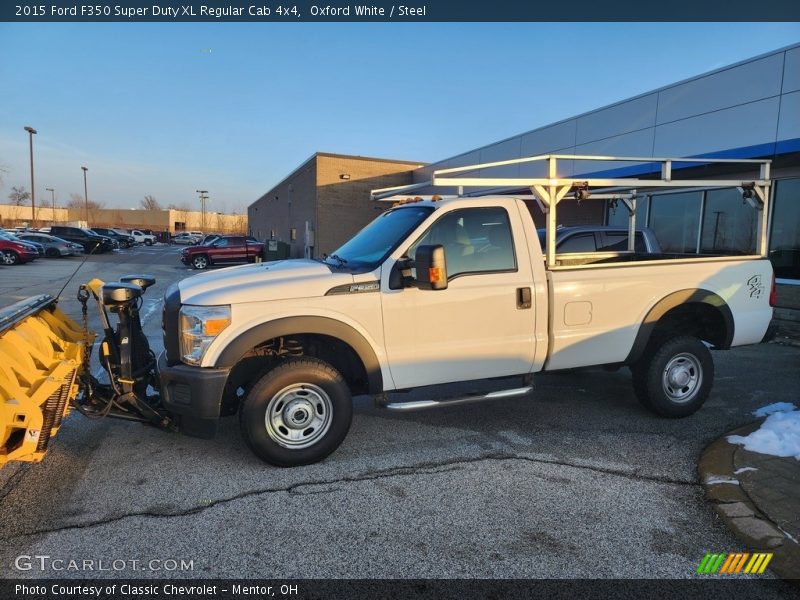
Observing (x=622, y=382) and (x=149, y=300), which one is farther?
(x=149, y=300)

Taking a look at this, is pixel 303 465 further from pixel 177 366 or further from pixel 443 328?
pixel 443 328

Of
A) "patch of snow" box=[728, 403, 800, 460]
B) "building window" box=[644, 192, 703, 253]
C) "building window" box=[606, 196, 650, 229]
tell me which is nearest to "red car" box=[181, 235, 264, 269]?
"building window" box=[606, 196, 650, 229]

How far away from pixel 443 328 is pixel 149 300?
1206cm

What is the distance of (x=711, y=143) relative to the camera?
11.8 meters

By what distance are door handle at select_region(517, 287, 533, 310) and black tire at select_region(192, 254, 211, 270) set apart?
2513 centimetres

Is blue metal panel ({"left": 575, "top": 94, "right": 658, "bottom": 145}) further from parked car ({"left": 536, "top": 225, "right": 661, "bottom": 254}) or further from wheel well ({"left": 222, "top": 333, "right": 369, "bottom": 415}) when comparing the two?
wheel well ({"left": 222, "top": 333, "right": 369, "bottom": 415})

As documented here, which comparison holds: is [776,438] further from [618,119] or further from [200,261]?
[200,261]

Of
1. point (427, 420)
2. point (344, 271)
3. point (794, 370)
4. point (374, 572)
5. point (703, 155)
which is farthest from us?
point (703, 155)

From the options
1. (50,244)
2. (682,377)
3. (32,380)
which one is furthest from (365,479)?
(50,244)

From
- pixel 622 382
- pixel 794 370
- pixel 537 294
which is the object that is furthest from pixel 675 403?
pixel 794 370

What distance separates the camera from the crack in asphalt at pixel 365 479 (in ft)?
10.5

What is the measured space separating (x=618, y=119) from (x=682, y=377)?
37.4 feet

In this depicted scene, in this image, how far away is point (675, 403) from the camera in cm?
509

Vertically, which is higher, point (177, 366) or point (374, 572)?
point (177, 366)
